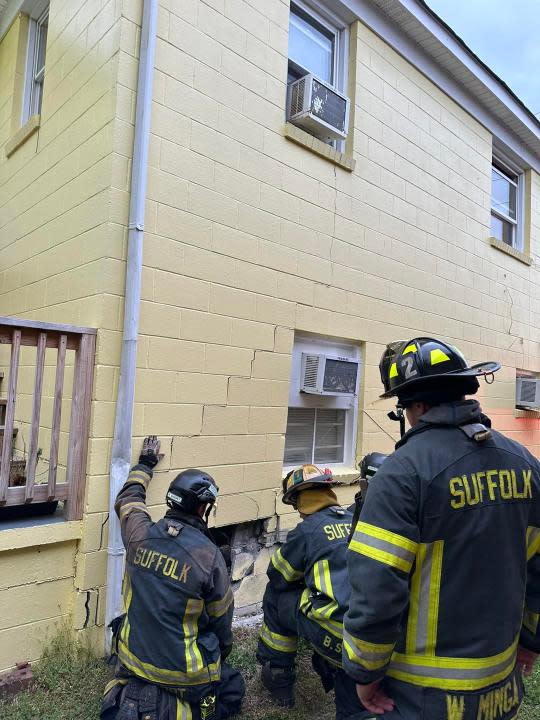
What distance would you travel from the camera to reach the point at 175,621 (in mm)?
2770

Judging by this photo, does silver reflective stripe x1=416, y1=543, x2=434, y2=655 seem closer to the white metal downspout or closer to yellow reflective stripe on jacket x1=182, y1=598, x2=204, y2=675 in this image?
yellow reflective stripe on jacket x1=182, y1=598, x2=204, y2=675

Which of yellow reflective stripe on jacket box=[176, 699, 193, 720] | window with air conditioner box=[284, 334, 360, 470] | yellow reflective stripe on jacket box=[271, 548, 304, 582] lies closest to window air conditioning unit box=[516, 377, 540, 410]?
window with air conditioner box=[284, 334, 360, 470]

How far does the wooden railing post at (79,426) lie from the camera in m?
3.56

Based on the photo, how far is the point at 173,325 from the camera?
4.01 m

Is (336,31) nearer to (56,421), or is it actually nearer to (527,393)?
(56,421)

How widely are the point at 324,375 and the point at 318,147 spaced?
2086 mm

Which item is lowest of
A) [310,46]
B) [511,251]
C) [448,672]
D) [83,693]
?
[83,693]

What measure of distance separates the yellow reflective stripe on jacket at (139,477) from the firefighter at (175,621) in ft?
1.62

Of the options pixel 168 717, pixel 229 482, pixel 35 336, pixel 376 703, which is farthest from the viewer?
pixel 229 482

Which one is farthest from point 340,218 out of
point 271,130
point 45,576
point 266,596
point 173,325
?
point 45,576

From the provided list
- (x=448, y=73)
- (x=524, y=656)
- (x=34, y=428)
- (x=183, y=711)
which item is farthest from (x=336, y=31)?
(x=183, y=711)

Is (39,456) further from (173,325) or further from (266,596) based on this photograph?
(266,596)

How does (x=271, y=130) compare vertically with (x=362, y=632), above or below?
above

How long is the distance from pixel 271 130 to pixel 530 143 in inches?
216
